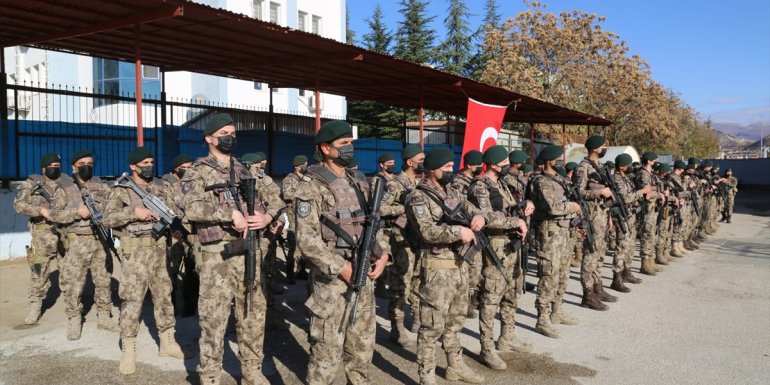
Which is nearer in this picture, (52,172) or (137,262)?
(137,262)

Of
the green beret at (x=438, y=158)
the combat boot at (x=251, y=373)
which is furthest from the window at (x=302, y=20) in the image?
the combat boot at (x=251, y=373)

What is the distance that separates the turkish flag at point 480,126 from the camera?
9.78m

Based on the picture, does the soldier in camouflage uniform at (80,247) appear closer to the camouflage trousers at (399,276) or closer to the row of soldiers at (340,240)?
the row of soldiers at (340,240)

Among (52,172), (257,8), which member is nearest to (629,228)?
(52,172)

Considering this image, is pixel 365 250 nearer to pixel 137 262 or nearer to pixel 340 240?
pixel 340 240

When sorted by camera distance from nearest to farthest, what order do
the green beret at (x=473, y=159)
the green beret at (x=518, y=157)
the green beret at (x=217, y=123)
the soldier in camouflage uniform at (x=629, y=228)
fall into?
the green beret at (x=217, y=123)
the green beret at (x=473, y=159)
the green beret at (x=518, y=157)
the soldier in camouflage uniform at (x=629, y=228)

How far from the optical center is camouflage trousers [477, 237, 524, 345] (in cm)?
511

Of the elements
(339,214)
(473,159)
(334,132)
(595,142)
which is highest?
(595,142)

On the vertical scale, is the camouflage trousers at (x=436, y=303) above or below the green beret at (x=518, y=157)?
below

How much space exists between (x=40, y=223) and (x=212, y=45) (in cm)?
355

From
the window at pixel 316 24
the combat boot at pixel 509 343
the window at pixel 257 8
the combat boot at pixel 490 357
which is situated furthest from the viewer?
the window at pixel 316 24

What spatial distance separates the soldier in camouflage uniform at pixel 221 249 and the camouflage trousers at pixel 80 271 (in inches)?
107

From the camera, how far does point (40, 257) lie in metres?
6.58

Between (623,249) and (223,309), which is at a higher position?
(223,309)
